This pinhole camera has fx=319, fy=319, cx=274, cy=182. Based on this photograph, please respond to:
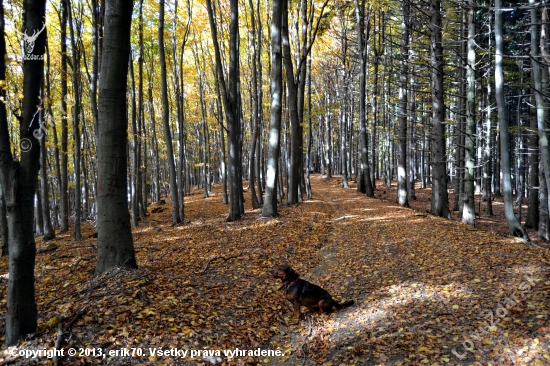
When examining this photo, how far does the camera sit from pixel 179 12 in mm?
17969

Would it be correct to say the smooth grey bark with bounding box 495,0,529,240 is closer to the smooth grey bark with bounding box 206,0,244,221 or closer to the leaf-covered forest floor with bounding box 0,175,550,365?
the leaf-covered forest floor with bounding box 0,175,550,365

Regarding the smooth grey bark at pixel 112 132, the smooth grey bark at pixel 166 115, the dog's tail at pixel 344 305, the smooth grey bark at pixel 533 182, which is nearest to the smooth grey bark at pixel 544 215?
the smooth grey bark at pixel 533 182

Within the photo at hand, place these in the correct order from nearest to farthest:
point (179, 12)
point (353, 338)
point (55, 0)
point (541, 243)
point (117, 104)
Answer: point (353, 338), point (117, 104), point (541, 243), point (55, 0), point (179, 12)

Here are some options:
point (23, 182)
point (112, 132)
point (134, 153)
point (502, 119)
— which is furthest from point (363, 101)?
point (23, 182)

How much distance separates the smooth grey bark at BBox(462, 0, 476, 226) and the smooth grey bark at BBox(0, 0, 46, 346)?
38.6 feet

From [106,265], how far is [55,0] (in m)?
13.8

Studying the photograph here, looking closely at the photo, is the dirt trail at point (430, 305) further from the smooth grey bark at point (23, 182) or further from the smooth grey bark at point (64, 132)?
the smooth grey bark at point (64, 132)

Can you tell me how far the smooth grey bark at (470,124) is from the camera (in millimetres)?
11047

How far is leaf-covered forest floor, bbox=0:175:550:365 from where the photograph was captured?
386 centimetres

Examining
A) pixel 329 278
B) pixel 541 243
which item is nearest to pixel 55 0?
pixel 329 278

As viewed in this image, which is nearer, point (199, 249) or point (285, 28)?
point (199, 249)

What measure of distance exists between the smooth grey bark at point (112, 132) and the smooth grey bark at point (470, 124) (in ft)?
34.5

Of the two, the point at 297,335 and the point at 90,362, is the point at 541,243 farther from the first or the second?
the point at 90,362

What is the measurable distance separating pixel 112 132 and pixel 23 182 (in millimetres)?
2283
